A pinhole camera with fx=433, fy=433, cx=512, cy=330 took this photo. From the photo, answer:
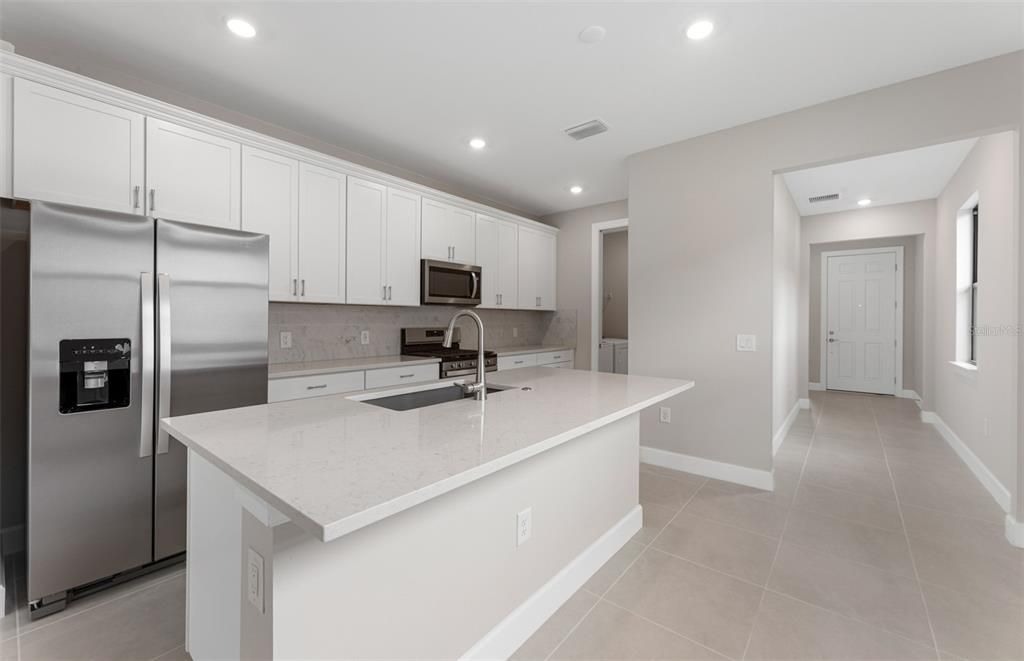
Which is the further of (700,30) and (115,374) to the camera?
(700,30)

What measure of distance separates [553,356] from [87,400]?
3931 mm

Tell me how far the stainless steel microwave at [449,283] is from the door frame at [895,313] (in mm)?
5756

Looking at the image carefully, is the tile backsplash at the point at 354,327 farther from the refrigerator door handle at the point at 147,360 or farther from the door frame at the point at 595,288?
the refrigerator door handle at the point at 147,360

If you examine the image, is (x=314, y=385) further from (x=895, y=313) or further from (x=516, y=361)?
(x=895, y=313)

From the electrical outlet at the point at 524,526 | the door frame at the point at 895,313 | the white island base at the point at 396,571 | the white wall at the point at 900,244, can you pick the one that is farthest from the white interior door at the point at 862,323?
the electrical outlet at the point at 524,526

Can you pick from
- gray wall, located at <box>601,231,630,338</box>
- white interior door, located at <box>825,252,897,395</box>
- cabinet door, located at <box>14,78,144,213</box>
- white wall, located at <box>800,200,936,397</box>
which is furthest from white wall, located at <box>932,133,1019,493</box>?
cabinet door, located at <box>14,78,144,213</box>

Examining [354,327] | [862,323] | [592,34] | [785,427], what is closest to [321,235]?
[354,327]

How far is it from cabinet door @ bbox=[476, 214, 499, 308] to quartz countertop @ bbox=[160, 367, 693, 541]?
260 centimetres

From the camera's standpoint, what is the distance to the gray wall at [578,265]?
513 cm

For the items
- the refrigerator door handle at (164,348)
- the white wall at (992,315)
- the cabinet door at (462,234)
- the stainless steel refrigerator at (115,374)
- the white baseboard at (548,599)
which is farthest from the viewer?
the cabinet door at (462,234)

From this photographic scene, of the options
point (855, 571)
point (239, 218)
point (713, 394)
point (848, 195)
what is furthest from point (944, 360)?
point (239, 218)

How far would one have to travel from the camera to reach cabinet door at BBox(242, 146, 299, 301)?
2707mm

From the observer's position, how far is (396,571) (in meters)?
1.20

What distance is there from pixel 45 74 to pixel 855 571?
439cm
